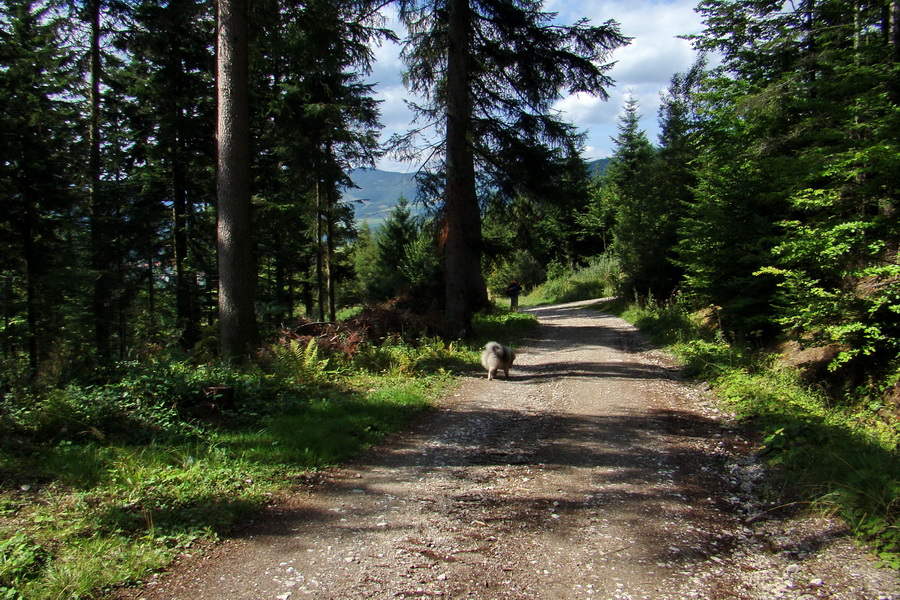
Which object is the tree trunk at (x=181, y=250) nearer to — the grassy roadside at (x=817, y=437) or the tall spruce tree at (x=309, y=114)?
the tall spruce tree at (x=309, y=114)

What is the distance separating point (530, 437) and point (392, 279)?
23.6m

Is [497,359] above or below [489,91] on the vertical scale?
below

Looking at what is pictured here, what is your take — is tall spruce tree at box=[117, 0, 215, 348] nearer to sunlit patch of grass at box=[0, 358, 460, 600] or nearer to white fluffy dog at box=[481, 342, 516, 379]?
white fluffy dog at box=[481, 342, 516, 379]

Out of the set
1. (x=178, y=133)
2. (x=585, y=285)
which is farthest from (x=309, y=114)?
(x=585, y=285)

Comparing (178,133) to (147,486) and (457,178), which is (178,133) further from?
(147,486)

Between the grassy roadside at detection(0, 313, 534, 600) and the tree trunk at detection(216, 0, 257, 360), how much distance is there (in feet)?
3.24

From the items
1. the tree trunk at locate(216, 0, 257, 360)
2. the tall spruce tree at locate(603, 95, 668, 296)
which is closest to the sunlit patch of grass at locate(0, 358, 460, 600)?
the tree trunk at locate(216, 0, 257, 360)

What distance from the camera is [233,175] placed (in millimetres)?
8555

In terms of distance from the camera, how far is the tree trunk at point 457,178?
13.1 meters

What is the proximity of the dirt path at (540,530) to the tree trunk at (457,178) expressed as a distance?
6.85 meters

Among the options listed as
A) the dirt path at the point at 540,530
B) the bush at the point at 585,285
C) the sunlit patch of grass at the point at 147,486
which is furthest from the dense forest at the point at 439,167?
the bush at the point at 585,285

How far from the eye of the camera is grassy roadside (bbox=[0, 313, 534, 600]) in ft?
11.0

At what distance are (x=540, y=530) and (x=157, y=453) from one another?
12.4 feet

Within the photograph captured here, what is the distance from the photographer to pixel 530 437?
638 centimetres
